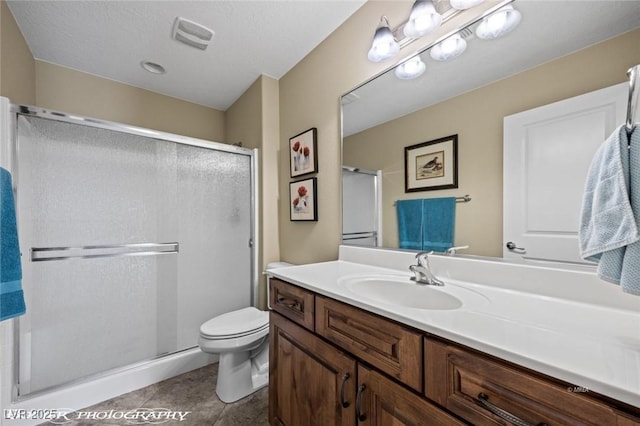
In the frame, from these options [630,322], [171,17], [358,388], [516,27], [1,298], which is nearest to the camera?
[630,322]

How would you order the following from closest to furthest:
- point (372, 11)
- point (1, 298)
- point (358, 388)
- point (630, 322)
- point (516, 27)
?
1. point (630, 322)
2. point (358, 388)
3. point (516, 27)
4. point (1, 298)
5. point (372, 11)

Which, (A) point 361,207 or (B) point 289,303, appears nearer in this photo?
(B) point 289,303

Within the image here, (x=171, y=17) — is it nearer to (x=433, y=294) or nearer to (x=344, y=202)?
(x=344, y=202)

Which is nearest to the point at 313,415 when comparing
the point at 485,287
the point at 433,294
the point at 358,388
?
the point at 358,388

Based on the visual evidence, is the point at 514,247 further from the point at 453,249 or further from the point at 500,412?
the point at 500,412

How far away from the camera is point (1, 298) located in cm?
107

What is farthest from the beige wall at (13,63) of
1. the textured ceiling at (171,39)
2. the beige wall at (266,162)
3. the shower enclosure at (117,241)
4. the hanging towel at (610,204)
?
the hanging towel at (610,204)

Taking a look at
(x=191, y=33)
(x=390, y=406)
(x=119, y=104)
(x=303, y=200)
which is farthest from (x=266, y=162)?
(x=390, y=406)

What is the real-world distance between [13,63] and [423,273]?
104 inches

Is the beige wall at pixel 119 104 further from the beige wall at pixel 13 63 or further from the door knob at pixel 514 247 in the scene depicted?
the door knob at pixel 514 247

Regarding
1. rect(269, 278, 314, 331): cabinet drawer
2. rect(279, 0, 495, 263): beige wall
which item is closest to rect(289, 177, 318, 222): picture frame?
rect(279, 0, 495, 263): beige wall

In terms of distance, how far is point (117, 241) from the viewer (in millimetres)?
1721

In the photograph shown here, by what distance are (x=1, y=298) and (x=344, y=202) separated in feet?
5.43

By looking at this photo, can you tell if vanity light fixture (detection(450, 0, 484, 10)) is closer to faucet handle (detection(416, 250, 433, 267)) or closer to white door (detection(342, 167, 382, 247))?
white door (detection(342, 167, 382, 247))
